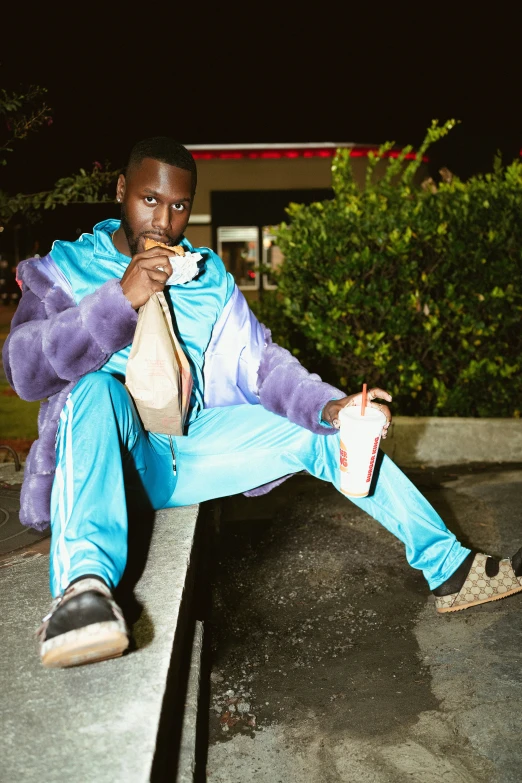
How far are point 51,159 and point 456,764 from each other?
9550 millimetres

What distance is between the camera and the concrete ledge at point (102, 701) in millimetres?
1660

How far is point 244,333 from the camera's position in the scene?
306 cm

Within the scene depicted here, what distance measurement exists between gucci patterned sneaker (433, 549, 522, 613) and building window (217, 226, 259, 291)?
47.5 ft

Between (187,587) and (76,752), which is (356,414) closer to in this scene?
(187,587)

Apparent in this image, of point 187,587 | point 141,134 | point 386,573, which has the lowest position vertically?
point 386,573

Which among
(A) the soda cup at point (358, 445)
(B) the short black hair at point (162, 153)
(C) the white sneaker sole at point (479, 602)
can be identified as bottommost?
(C) the white sneaker sole at point (479, 602)

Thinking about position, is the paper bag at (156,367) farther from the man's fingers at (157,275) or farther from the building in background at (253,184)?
the building in background at (253,184)

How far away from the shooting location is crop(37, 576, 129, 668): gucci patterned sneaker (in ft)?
5.92

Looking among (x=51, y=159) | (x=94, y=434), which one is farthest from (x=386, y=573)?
(x=51, y=159)

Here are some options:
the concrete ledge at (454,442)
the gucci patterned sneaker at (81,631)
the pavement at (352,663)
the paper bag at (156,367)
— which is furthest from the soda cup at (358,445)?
the concrete ledge at (454,442)

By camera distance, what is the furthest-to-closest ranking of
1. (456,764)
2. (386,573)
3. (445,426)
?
1. (445,426)
2. (386,573)
3. (456,764)

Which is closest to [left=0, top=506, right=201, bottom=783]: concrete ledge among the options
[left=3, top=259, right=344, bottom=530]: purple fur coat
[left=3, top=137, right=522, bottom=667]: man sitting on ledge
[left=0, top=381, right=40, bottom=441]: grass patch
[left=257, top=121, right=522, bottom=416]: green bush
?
[left=3, top=137, right=522, bottom=667]: man sitting on ledge

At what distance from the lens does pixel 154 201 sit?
2811 mm

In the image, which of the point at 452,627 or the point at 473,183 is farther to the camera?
the point at 473,183
